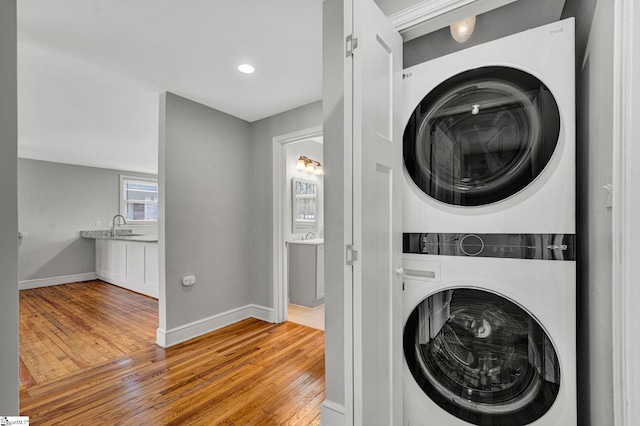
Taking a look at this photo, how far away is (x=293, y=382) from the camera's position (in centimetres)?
202

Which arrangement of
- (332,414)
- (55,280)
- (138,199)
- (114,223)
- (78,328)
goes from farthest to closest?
(138,199)
(114,223)
(55,280)
(78,328)
(332,414)

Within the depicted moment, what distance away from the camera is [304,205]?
446 cm

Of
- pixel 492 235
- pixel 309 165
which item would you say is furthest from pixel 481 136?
pixel 309 165

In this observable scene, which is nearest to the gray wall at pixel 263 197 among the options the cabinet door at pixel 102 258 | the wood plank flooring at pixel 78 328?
the wood plank flooring at pixel 78 328

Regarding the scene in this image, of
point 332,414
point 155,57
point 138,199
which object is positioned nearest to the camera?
point 332,414

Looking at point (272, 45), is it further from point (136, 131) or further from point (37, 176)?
point (37, 176)

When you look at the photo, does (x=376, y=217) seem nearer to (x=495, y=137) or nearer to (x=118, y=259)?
(x=495, y=137)

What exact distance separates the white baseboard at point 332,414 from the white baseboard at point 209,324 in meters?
1.72

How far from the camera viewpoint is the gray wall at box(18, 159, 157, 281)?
505 cm

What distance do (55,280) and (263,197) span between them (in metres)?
4.80

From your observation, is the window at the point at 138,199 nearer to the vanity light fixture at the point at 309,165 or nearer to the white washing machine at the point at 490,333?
the vanity light fixture at the point at 309,165

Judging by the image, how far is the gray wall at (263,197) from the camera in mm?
3211

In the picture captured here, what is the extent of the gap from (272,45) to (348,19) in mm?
1278

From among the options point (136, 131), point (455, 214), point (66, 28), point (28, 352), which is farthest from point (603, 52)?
point (136, 131)
